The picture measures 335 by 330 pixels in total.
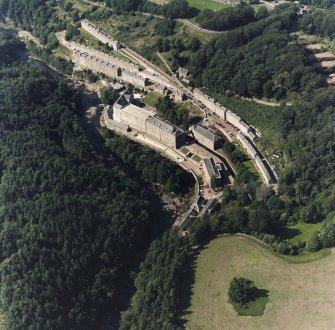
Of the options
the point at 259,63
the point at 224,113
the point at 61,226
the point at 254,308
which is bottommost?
the point at 254,308

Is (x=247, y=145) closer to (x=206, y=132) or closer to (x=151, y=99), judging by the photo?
(x=206, y=132)

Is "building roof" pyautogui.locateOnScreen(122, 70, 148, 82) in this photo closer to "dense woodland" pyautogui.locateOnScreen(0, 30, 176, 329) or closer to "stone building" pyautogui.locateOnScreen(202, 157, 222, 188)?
"dense woodland" pyautogui.locateOnScreen(0, 30, 176, 329)

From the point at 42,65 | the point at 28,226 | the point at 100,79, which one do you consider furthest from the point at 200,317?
the point at 42,65

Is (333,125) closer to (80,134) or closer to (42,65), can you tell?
(80,134)

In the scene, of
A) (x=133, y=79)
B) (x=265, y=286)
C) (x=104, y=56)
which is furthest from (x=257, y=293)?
(x=104, y=56)

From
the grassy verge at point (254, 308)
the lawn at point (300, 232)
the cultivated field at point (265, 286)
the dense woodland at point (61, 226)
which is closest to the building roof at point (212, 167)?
the dense woodland at point (61, 226)

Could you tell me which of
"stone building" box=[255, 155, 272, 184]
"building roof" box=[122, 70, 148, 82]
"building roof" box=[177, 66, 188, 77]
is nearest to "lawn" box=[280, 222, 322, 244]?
"stone building" box=[255, 155, 272, 184]
